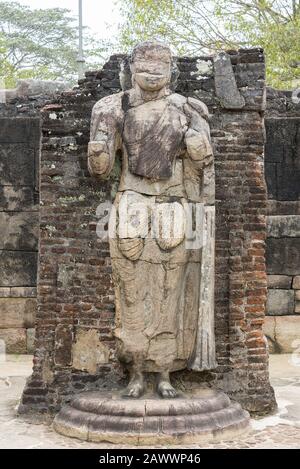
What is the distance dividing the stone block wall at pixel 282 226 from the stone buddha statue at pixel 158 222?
15.3ft

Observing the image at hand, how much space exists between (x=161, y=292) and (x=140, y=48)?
74.5 inches

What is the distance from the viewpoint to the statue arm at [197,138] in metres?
6.13

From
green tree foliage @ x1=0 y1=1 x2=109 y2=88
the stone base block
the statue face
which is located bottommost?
the stone base block

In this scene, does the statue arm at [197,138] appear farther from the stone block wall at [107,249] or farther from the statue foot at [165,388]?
the statue foot at [165,388]

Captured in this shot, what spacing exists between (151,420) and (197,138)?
215cm

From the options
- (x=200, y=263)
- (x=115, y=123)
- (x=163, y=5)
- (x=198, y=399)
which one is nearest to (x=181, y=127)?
(x=115, y=123)

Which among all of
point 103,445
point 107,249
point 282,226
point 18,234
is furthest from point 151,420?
point 18,234

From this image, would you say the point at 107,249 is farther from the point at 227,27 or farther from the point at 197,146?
the point at 227,27

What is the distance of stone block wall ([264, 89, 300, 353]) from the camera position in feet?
35.5

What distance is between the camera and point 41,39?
3247 cm

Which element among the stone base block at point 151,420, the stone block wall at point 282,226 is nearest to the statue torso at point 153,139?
the stone base block at point 151,420

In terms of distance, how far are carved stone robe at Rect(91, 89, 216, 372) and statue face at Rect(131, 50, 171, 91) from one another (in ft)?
0.56

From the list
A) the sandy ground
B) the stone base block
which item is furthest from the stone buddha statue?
the sandy ground

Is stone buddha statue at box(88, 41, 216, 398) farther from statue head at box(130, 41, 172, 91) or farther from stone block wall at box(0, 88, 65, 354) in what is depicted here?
stone block wall at box(0, 88, 65, 354)
